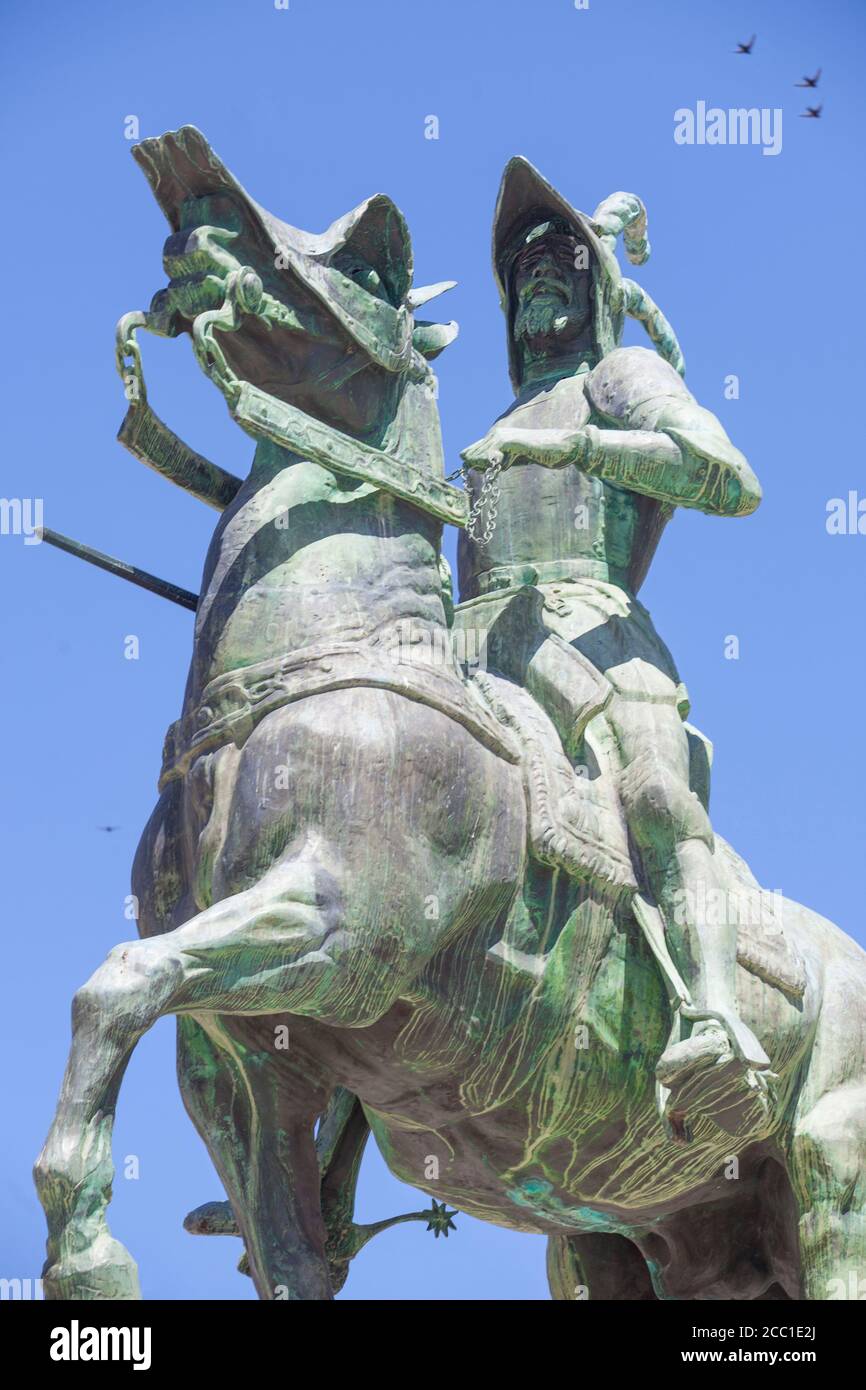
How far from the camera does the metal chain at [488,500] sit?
11891 mm

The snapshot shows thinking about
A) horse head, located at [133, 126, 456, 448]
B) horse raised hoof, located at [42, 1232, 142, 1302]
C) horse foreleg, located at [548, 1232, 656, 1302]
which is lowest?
horse raised hoof, located at [42, 1232, 142, 1302]

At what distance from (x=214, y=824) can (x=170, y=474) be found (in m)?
1.91

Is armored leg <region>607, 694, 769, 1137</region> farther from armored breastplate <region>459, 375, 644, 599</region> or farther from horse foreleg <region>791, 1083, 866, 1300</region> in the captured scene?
armored breastplate <region>459, 375, 644, 599</region>

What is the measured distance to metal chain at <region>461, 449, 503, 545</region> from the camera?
11.9m

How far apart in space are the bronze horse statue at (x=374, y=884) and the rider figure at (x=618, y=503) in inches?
10.4

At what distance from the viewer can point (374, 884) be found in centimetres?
1062

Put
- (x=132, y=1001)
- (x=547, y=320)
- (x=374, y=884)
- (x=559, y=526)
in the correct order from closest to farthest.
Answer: (x=132, y=1001)
(x=374, y=884)
(x=559, y=526)
(x=547, y=320)

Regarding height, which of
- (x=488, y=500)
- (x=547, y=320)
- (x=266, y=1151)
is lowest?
(x=266, y=1151)

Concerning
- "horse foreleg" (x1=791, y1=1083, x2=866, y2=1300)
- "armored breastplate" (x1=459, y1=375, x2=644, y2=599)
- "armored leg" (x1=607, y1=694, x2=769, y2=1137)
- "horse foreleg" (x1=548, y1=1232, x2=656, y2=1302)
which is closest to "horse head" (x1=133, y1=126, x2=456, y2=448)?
"armored breastplate" (x1=459, y1=375, x2=644, y2=599)

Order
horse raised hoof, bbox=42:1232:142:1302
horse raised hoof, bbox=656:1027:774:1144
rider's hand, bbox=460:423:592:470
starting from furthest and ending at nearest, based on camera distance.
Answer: rider's hand, bbox=460:423:592:470 → horse raised hoof, bbox=656:1027:774:1144 → horse raised hoof, bbox=42:1232:142:1302

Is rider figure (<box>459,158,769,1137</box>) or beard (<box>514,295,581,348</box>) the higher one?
beard (<box>514,295,581,348</box>)

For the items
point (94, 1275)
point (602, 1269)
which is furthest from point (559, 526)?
point (94, 1275)

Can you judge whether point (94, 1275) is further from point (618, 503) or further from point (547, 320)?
point (547, 320)

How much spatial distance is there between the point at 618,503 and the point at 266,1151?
3.43 m
